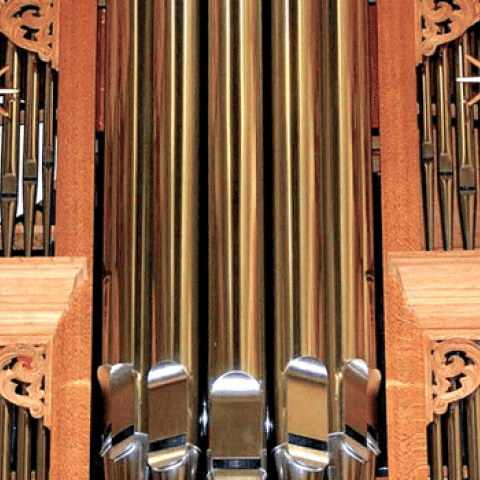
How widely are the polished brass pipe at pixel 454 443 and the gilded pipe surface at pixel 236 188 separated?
1.92 feet

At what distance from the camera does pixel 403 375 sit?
498cm

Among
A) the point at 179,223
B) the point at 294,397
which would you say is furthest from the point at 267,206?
the point at 294,397

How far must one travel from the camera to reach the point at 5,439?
4875mm

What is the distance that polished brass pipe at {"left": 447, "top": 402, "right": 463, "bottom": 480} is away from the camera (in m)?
4.84

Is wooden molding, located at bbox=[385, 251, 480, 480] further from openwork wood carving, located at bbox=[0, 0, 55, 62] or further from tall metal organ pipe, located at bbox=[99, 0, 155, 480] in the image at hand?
openwork wood carving, located at bbox=[0, 0, 55, 62]

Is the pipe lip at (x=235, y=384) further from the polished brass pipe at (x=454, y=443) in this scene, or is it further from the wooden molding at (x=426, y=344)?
the polished brass pipe at (x=454, y=443)

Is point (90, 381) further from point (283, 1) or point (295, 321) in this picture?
point (283, 1)

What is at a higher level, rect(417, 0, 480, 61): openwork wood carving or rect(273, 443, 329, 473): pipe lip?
rect(417, 0, 480, 61): openwork wood carving

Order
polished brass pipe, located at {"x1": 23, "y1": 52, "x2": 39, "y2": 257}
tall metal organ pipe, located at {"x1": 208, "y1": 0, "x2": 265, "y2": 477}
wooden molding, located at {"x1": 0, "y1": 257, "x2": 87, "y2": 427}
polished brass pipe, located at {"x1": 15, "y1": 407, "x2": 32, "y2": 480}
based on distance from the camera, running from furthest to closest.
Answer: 1. polished brass pipe, located at {"x1": 23, "y1": 52, "x2": 39, "y2": 257}
2. wooden molding, located at {"x1": 0, "y1": 257, "x2": 87, "y2": 427}
3. polished brass pipe, located at {"x1": 15, "y1": 407, "x2": 32, "y2": 480}
4. tall metal organ pipe, located at {"x1": 208, "y1": 0, "x2": 265, "y2": 477}

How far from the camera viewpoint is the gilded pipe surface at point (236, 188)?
15.5ft

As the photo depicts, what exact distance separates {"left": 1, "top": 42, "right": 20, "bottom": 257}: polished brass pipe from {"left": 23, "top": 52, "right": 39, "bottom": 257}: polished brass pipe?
0.03 metres

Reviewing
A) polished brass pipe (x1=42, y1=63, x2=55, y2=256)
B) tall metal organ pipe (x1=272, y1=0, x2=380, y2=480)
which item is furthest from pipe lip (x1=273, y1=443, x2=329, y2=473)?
polished brass pipe (x1=42, y1=63, x2=55, y2=256)

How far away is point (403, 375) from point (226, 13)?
113 cm

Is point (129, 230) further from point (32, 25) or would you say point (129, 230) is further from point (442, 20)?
point (442, 20)
